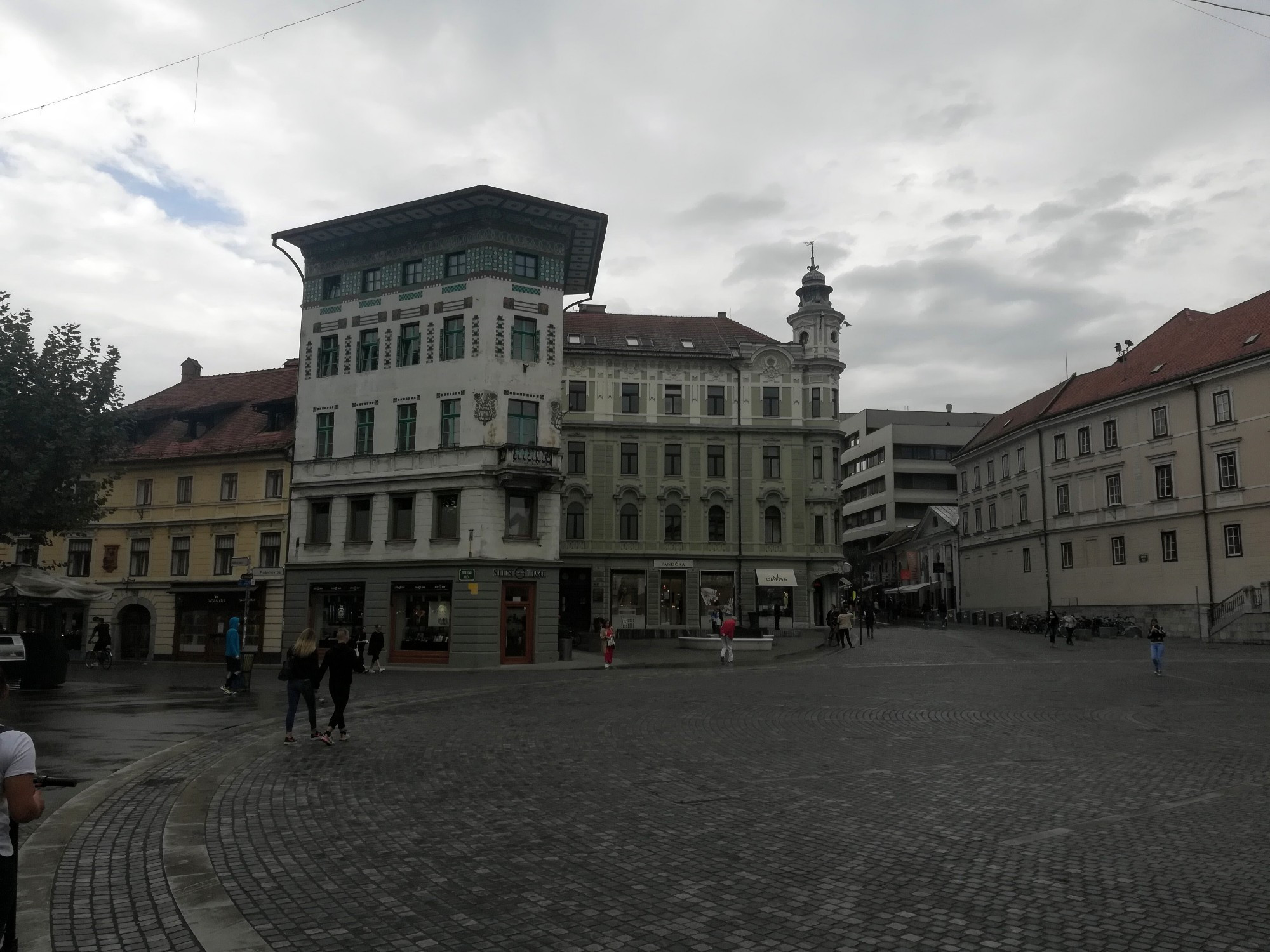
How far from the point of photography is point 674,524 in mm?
55344

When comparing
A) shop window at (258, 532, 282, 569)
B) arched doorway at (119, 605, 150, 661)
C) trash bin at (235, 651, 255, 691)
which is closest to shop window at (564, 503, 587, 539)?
shop window at (258, 532, 282, 569)

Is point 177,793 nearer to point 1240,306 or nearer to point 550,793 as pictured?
point 550,793

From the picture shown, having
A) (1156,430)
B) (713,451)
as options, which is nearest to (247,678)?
(713,451)

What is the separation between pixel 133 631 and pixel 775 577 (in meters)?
32.7

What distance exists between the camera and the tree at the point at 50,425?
25.0 m

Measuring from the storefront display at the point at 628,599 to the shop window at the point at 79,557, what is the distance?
25.9 metres

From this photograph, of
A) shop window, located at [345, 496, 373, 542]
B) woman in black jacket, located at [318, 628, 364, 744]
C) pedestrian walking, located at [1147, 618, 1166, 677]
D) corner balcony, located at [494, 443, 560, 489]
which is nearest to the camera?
woman in black jacket, located at [318, 628, 364, 744]

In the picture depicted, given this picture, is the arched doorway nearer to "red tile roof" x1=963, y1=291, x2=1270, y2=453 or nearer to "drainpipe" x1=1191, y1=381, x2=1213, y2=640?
"drainpipe" x1=1191, y1=381, x2=1213, y2=640

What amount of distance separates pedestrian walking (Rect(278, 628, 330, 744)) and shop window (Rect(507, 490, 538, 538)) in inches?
817

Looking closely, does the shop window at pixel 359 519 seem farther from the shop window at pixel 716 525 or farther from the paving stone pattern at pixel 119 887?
the paving stone pattern at pixel 119 887

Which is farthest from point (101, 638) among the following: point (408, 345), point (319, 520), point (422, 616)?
point (408, 345)

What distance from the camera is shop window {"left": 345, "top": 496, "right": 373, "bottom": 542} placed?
37.0 m

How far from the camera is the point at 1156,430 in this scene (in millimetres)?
50844

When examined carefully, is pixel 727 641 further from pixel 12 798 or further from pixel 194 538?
pixel 12 798
